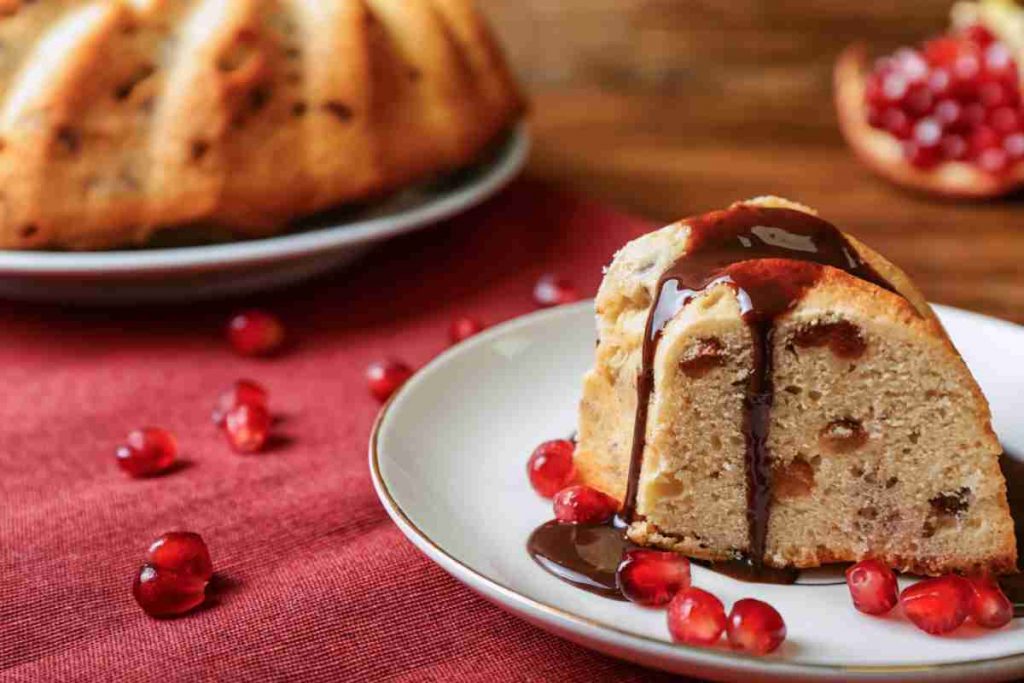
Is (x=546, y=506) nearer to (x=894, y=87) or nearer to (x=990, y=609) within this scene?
(x=990, y=609)

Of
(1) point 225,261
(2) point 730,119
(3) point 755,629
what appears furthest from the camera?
(2) point 730,119

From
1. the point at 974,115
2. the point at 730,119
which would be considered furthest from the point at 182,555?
the point at 730,119

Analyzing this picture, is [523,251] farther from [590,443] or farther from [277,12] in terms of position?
[590,443]

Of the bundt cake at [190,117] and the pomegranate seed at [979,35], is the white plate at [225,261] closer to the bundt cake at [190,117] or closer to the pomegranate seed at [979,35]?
the bundt cake at [190,117]

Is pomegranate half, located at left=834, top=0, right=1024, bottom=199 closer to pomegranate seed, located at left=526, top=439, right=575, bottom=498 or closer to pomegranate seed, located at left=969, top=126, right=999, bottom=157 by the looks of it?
pomegranate seed, located at left=969, top=126, right=999, bottom=157

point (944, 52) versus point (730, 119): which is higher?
point (944, 52)

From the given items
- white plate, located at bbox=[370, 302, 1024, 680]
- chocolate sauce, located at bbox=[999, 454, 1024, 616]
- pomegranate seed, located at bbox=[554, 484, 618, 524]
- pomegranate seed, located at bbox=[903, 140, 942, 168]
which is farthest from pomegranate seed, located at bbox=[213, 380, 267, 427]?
pomegranate seed, located at bbox=[903, 140, 942, 168]

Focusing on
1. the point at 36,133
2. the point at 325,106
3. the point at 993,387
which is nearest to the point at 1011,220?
the point at 993,387
